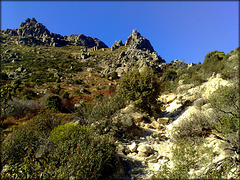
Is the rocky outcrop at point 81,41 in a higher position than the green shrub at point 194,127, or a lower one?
higher

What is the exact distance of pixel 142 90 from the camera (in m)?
9.41

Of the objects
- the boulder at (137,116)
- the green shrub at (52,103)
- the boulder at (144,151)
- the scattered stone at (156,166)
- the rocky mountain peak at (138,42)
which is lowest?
the scattered stone at (156,166)

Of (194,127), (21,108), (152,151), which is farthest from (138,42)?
(152,151)

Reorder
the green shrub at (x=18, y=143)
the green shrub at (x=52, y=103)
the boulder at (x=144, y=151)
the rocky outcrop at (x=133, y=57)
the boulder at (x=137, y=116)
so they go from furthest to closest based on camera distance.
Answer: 1. the rocky outcrop at (x=133, y=57)
2. the green shrub at (x=52, y=103)
3. the boulder at (x=137, y=116)
4. the boulder at (x=144, y=151)
5. the green shrub at (x=18, y=143)

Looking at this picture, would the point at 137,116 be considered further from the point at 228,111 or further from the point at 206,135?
the point at 228,111

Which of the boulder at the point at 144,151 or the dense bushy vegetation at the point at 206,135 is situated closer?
the dense bushy vegetation at the point at 206,135

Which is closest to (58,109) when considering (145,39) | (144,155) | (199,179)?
(144,155)

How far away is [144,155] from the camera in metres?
5.34

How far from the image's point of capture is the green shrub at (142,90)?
906cm

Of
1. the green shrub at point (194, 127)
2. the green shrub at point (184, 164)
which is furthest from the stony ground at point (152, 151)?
the green shrub at point (194, 127)

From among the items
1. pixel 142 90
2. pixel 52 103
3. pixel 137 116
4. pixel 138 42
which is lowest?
pixel 137 116

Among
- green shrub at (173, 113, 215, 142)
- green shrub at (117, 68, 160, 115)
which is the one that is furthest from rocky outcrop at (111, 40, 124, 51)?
green shrub at (173, 113, 215, 142)

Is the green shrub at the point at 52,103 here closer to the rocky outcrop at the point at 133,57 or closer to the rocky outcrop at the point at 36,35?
the rocky outcrop at the point at 133,57

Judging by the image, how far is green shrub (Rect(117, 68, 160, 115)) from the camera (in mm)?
9062
